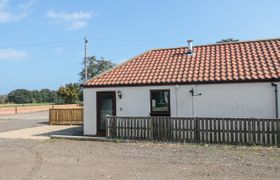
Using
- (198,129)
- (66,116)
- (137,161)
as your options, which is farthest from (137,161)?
(66,116)

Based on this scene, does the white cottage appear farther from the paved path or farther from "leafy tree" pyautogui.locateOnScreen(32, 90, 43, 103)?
"leafy tree" pyautogui.locateOnScreen(32, 90, 43, 103)

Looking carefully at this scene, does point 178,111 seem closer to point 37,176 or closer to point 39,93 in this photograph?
point 37,176

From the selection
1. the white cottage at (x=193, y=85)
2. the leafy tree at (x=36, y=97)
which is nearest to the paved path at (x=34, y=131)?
the white cottage at (x=193, y=85)

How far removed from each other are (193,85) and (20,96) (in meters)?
115

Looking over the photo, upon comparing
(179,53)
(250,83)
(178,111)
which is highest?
(179,53)

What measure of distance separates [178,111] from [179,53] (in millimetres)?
4034

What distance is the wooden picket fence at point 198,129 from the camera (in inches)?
485

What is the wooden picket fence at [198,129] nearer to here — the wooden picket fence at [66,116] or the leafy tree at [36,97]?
the wooden picket fence at [66,116]

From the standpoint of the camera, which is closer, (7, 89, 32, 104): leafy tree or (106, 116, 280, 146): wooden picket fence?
(106, 116, 280, 146): wooden picket fence

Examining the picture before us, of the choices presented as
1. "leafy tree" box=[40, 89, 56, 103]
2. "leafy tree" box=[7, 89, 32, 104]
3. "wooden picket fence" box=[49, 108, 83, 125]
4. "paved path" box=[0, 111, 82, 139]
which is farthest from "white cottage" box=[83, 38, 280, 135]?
"leafy tree" box=[7, 89, 32, 104]

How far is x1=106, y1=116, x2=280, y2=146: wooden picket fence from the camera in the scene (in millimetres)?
12320

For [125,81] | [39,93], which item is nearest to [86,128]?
[125,81]

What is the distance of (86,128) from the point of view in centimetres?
1698

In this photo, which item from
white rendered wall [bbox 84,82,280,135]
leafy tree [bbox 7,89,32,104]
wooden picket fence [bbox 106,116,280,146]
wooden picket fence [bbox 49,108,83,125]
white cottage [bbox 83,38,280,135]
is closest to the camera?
wooden picket fence [bbox 106,116,280,146]
